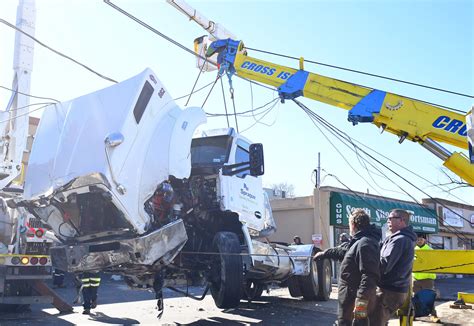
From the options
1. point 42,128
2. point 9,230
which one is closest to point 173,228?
point 42,128

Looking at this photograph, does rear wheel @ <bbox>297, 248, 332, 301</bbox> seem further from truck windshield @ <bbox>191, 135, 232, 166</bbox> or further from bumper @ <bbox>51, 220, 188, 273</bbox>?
bumper @ <bbox>51, 220, 188, 273</bbox>

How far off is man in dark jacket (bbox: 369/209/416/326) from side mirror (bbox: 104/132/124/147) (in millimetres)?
3004

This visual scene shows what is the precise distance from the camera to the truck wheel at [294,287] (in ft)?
37.0

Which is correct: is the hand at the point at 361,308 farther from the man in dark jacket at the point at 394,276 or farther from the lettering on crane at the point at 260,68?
the lettering on crane at the point at 260,68

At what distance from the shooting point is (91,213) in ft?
20.0

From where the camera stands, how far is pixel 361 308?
14.4 ft

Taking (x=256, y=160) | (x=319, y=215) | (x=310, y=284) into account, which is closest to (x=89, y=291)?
(x=256, y=160)

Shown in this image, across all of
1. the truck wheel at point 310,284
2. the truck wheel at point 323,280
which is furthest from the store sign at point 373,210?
the truck wheel at point 310,284

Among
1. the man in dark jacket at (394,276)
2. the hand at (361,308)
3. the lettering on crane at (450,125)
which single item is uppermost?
the lettering on crane at (450,125)

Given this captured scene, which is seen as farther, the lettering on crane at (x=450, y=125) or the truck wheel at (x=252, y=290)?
the truck wheel at (x=252, y=290)

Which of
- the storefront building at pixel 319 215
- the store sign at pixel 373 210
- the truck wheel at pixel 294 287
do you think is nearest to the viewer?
the truck wheel at pixel 294 287

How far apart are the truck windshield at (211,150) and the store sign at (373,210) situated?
10733 mm

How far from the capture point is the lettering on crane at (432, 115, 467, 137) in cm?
735

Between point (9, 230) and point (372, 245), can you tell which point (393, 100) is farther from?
point (9, 230)
